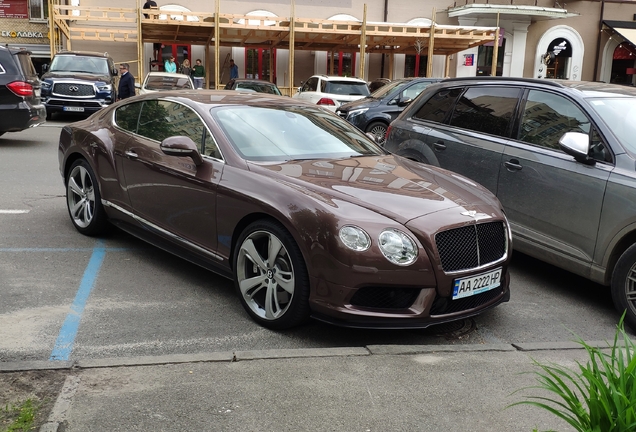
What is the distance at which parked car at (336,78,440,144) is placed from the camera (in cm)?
1505

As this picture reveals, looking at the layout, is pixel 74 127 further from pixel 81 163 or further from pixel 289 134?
pixel 289 134

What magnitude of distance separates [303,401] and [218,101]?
3.03 m

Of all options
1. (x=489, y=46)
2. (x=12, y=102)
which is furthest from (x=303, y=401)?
(x=489, y=46)

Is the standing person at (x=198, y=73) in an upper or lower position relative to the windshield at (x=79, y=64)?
lower

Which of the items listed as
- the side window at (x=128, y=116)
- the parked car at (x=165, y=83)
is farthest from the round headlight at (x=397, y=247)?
the parked car at (x=165, y=83)

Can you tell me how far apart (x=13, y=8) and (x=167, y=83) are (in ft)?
51.1

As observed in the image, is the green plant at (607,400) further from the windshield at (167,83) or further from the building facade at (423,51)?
the building facade at (423,51)

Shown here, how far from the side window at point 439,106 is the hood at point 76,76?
42.8 ft

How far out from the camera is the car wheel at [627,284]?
483 cm

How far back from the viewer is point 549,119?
596 cm

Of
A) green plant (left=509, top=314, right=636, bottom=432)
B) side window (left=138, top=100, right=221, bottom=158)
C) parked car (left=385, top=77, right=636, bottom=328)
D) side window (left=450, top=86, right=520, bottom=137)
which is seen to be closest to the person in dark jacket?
side window (left=138, top=100, right=221, bottom=158)

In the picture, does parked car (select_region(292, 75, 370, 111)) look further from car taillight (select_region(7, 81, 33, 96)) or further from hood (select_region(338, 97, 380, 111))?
car taillight (select_region(7, 81, 33, 96))

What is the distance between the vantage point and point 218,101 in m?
5.68

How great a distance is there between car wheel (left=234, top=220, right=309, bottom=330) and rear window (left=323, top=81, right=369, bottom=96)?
14.1m
